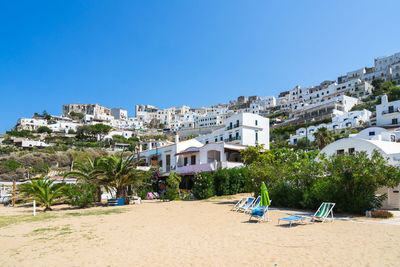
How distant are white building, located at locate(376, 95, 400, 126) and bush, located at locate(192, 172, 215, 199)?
49500 millimetres

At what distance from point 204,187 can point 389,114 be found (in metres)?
52.0

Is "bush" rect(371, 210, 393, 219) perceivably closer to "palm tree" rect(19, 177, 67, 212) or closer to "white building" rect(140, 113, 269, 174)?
"white building" rect(140, 113, 269, 174)

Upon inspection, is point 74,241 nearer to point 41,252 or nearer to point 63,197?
point 41,252

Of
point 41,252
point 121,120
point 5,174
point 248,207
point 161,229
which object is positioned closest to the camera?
point 41,252

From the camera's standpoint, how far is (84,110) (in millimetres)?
164750

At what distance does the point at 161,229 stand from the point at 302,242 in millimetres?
5379

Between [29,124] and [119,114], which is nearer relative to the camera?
[29,124]

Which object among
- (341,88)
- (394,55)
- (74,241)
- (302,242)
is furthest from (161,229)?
(394,55)

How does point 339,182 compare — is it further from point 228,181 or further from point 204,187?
point 204,187

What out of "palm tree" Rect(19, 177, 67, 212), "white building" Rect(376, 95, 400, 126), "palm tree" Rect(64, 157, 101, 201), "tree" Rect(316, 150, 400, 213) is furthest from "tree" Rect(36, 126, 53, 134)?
"tree" Rect(316, 150, 400, 213)

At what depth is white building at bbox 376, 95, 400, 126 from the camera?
57128mm

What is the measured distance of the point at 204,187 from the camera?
2442 centimetres

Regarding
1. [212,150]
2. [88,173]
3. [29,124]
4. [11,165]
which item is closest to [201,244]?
[88,173]

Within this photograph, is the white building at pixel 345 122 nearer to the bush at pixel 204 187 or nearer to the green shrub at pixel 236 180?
the green shrub at pixel 236 180
